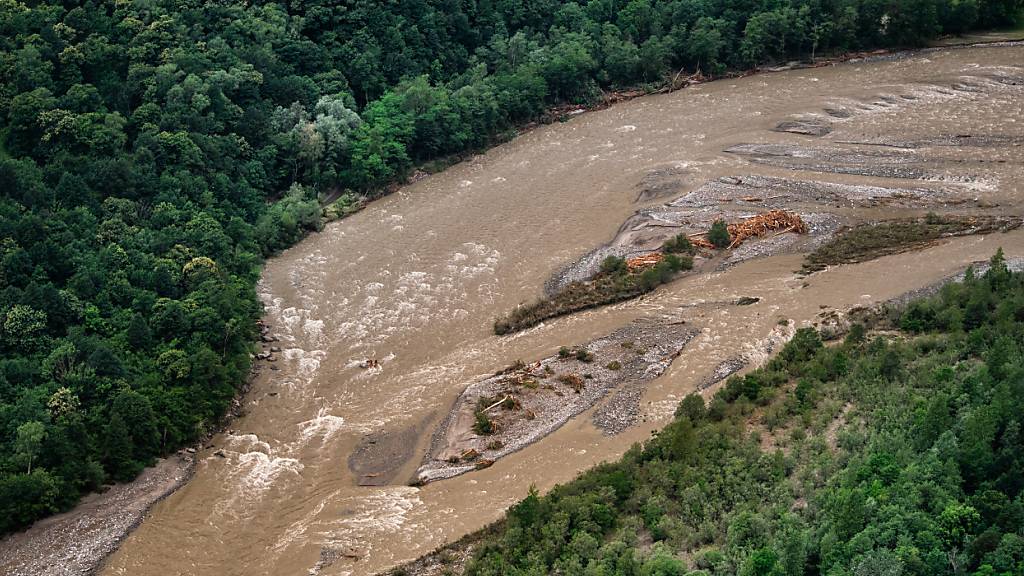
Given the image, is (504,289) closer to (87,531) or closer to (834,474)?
(87,531)

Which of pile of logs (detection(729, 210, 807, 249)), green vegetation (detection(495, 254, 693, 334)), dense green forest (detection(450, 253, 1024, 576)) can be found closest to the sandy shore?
dense green forest (detection(450, 253, 1024, 576))

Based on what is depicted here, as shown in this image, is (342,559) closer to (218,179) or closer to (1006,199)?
(218,179)

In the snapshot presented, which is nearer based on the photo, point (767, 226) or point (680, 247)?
point (680, 247)

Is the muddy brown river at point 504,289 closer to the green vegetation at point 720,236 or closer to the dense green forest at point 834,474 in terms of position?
the green vegetation at point 720,236

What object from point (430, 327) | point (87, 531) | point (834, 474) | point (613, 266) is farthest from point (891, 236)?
point (87, 531)

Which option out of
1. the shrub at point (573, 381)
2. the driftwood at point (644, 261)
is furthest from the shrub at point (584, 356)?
the driftwood at point (644, 261)

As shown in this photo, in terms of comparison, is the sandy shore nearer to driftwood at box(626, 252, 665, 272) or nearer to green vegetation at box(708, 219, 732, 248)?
driftwood at box(626, 252, 665, 272)

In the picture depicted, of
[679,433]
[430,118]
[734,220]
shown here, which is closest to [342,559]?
[679,433]

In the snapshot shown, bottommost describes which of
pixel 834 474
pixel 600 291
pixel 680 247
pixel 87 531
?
pixel 834 474
